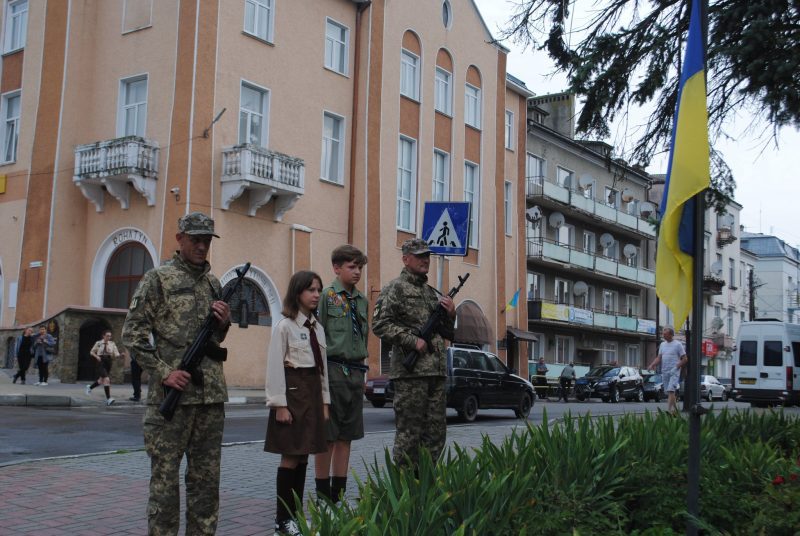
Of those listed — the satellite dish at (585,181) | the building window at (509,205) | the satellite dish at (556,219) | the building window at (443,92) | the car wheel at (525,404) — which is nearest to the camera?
the car wheel at (525,404)

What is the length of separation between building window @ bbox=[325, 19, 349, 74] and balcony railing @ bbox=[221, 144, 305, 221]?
4.72 metres

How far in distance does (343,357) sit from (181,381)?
1.89 meters

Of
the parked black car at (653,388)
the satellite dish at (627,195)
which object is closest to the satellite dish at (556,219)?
the parked black car at (653,388)

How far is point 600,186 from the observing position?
2026 inches

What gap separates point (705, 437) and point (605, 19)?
5.32 metres

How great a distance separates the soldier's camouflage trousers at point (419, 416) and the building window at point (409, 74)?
2620cm

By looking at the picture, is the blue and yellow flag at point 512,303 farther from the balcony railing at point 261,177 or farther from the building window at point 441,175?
the balcony railing at point 261,177

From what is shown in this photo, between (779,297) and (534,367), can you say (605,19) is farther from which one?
(779,297)

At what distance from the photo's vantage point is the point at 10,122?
92.0 feet

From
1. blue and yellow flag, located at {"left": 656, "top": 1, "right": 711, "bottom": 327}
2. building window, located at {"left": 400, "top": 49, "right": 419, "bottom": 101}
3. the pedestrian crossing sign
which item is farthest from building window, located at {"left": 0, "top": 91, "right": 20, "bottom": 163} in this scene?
blue and yellow flag, located at {"left": 656, "top": 1, "right": 711, "bottom": 327}

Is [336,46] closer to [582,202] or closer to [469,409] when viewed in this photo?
[469,409]

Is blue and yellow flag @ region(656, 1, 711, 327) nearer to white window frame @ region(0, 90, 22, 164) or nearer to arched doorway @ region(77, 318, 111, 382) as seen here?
arched doorway @ region(77, 318, 111, 382)

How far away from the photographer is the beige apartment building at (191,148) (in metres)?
24.7

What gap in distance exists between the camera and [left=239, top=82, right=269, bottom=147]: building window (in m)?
26.0
